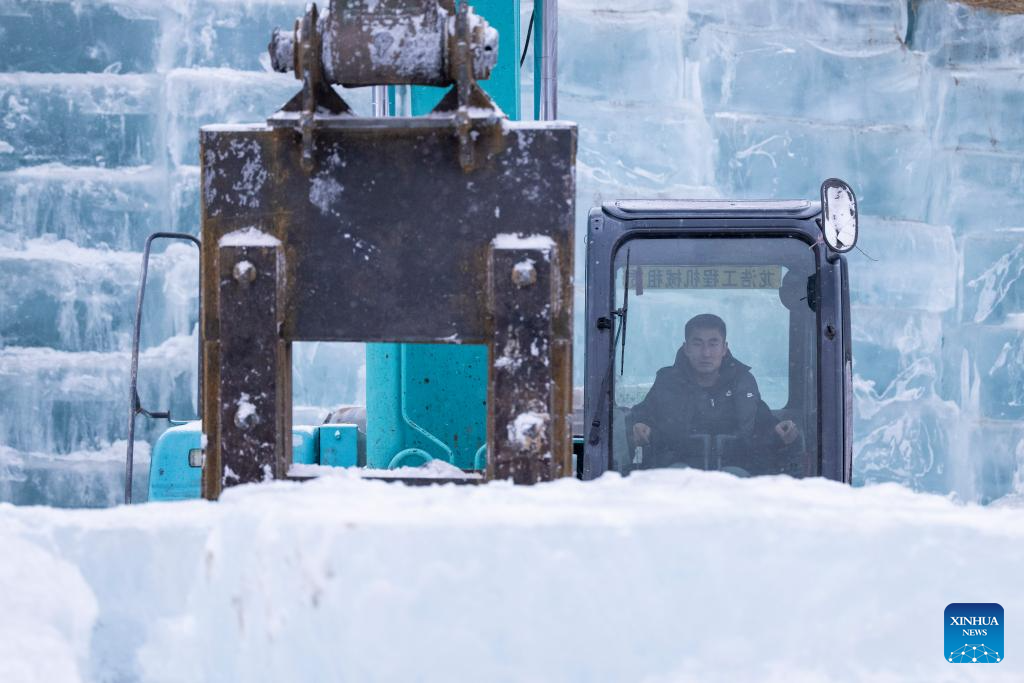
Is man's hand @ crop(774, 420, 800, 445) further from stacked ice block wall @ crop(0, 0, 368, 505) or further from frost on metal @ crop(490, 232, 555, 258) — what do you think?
stacked ice block wall @ crop(0, 0, 368, 505)

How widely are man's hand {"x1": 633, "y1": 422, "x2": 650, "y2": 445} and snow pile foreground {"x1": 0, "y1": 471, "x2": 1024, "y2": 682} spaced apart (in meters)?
2.13

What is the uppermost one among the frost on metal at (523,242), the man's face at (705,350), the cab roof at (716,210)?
the cab roof at (716,210)

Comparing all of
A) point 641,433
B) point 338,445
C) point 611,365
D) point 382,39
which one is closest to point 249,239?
point 382,39

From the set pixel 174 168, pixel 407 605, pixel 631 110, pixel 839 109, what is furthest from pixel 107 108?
pixel 407 605

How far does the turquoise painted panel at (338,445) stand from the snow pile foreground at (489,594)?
2.42 m

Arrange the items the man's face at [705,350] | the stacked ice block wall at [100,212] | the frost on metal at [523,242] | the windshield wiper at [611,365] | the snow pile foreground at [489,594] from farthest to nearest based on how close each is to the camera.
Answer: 1. the stacked ice block wall at [100,212]
2. the man's face at [705,350]
3. the windshield wiper at [611,365]
4. the frost on metal at [523,242]
5. the snow pile foreground at [489,594]

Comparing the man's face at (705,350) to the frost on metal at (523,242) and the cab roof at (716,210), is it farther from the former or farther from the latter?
the frost on metal at (523,242)

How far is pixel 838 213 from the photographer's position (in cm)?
277

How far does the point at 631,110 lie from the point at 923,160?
3359mm

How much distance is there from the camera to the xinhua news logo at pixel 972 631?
4.21ft

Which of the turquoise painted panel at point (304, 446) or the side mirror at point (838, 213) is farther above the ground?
the side mirror at point (838, 213)

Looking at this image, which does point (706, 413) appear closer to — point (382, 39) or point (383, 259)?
point (383, 259)

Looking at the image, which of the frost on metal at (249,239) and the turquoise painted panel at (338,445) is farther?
the turquoise painted panel at (338,445)

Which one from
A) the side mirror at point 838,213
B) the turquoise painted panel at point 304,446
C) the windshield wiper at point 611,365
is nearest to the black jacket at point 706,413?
the windshield wiper at point 611,365
